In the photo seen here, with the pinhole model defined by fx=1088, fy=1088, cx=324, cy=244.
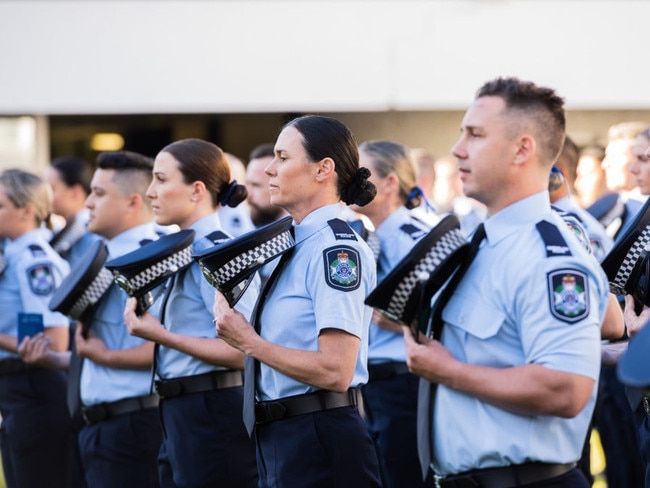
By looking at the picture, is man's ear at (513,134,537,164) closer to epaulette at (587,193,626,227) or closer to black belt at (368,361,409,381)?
black belt at (368,361,409,381)

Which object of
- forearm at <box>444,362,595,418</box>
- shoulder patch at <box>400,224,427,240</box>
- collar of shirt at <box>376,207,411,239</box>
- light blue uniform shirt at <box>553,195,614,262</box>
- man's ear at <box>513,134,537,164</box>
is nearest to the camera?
forearm at <box>444,362,595,418</box>

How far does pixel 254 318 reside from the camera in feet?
12.7

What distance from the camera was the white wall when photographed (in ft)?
43.9

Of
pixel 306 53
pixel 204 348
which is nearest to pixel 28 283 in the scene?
pixel 204 348

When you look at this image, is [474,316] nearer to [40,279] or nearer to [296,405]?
[296,405]

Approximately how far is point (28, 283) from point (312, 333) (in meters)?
2.85

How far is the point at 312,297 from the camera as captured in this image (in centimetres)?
373

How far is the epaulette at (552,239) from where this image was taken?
296 cm

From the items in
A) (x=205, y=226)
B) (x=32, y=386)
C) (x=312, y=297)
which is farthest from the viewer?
(x=32, y=386)

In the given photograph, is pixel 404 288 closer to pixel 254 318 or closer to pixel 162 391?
pixel 254 318

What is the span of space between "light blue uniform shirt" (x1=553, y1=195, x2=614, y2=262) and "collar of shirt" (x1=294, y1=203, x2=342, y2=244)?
6.61 feet

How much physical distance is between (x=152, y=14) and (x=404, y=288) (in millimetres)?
11165

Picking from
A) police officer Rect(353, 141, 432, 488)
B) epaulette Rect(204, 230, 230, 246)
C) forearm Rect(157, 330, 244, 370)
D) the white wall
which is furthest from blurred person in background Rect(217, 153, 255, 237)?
the white wall

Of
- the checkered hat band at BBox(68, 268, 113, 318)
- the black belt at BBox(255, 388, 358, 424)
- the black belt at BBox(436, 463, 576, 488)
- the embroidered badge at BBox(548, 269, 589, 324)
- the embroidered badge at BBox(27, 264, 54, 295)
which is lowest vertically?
the embroidered badge at BBox(27, 264, 54, 295)
